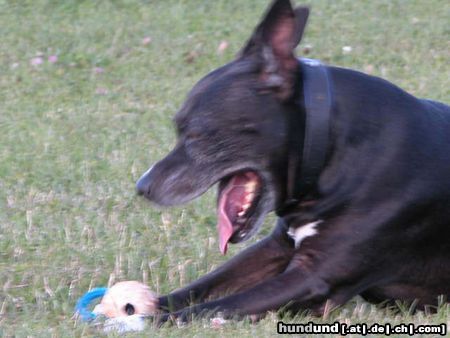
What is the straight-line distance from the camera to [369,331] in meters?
3.82

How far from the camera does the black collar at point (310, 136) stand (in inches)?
156

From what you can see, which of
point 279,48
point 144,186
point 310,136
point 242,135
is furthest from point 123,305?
point 279,48

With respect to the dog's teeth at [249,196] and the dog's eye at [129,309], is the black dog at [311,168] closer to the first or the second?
the dog's teeth at [249,196]

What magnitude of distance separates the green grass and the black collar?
1.78 feet

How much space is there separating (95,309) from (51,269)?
61 centimetres

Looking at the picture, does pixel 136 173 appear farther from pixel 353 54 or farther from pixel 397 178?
pixel 353 54

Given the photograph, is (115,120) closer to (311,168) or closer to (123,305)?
(123,305)

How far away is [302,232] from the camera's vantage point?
13.6 ft

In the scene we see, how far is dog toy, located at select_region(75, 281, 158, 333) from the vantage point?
405 cm

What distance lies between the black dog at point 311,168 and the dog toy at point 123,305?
127 mm

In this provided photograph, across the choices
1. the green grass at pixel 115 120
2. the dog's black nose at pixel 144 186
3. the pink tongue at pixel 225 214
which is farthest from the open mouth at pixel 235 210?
the green grass at pixel 115 120

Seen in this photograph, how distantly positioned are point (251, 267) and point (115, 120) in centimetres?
348

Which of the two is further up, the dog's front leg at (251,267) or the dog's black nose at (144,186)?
the dog's black nose at (144,186)

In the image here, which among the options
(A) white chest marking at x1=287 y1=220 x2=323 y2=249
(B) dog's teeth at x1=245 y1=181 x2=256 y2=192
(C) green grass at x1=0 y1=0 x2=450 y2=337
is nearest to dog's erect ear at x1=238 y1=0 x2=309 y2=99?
(B) dog's teeth at x1=245 y1=181 x2=256 y2=192
